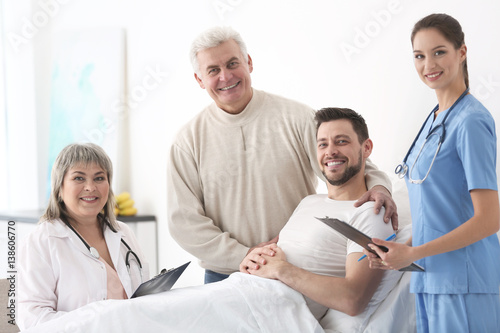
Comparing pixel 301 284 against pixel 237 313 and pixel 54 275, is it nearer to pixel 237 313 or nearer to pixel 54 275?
pixel 237 313

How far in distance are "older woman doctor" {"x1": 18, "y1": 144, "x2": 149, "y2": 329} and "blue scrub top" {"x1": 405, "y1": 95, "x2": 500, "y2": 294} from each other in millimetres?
1038

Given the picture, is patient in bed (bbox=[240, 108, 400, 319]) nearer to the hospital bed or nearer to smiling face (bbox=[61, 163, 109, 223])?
the hospital bed

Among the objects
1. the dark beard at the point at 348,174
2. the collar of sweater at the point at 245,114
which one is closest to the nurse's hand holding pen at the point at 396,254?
the dark beard at the point at 348,174

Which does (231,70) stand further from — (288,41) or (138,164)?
(138,164)

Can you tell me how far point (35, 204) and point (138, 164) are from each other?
936mm

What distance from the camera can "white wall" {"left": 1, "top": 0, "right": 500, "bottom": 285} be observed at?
238 cm

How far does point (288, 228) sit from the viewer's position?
2242 millimetres

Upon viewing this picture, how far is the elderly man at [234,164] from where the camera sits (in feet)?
7.93

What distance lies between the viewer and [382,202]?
1992mm

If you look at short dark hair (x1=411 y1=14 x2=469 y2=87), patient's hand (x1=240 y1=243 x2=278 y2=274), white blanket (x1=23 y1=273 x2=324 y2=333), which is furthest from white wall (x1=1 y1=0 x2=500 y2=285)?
white blanket (x1=23 y1=273 x2=324 y2=333)

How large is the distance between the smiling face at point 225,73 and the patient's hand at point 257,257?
63cm

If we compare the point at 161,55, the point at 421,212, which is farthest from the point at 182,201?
the point at 161,55

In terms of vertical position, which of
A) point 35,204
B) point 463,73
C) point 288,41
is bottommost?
point 35,204

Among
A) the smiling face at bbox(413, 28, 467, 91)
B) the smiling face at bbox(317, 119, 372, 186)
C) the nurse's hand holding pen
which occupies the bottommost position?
the nurse's hand holding pen
